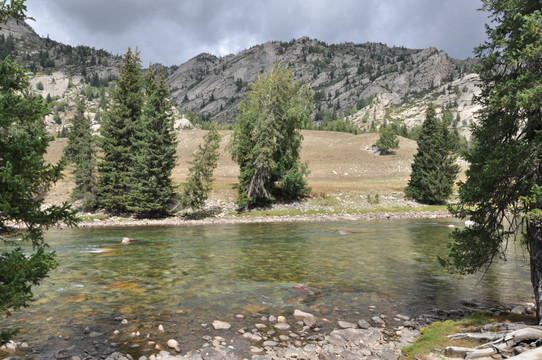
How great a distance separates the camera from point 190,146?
12888cm

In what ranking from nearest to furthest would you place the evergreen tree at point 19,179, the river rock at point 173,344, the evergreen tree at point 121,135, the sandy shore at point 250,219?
the evergreen tree at point 19,179, the river rock at point 173,344, the sandy shore at point 250,219, the evergreen tree at point 121,135

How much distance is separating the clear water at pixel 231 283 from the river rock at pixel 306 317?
580mm

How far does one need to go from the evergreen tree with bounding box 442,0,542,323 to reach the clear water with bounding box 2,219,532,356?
4.49 meters

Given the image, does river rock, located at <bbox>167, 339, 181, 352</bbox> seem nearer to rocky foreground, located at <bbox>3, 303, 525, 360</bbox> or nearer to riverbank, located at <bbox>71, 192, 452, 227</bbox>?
rocky foreground, located at <bbox>3, 303, 525, 360</bbox>

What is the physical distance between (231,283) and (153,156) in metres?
34.8

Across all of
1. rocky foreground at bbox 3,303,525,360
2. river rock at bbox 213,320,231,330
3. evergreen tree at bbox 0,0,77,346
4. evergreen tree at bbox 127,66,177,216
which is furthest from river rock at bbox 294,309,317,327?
→ evergreen tree at bbox 127,66,177,216

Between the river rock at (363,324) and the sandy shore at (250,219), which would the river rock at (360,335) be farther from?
the sandy shore at (250,219)

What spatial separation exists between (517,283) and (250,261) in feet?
49.4

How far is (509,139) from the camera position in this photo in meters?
11.4

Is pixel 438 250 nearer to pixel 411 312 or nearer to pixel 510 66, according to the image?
pixel 411 312

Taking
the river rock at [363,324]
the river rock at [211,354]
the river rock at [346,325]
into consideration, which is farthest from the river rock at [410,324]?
the river rock at [211,354]

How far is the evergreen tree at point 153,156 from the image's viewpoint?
48531 millimetres

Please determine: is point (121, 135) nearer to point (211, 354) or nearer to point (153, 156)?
point (153, 156)

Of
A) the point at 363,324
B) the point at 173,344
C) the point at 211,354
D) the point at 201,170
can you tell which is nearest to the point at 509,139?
the point at 363,324
